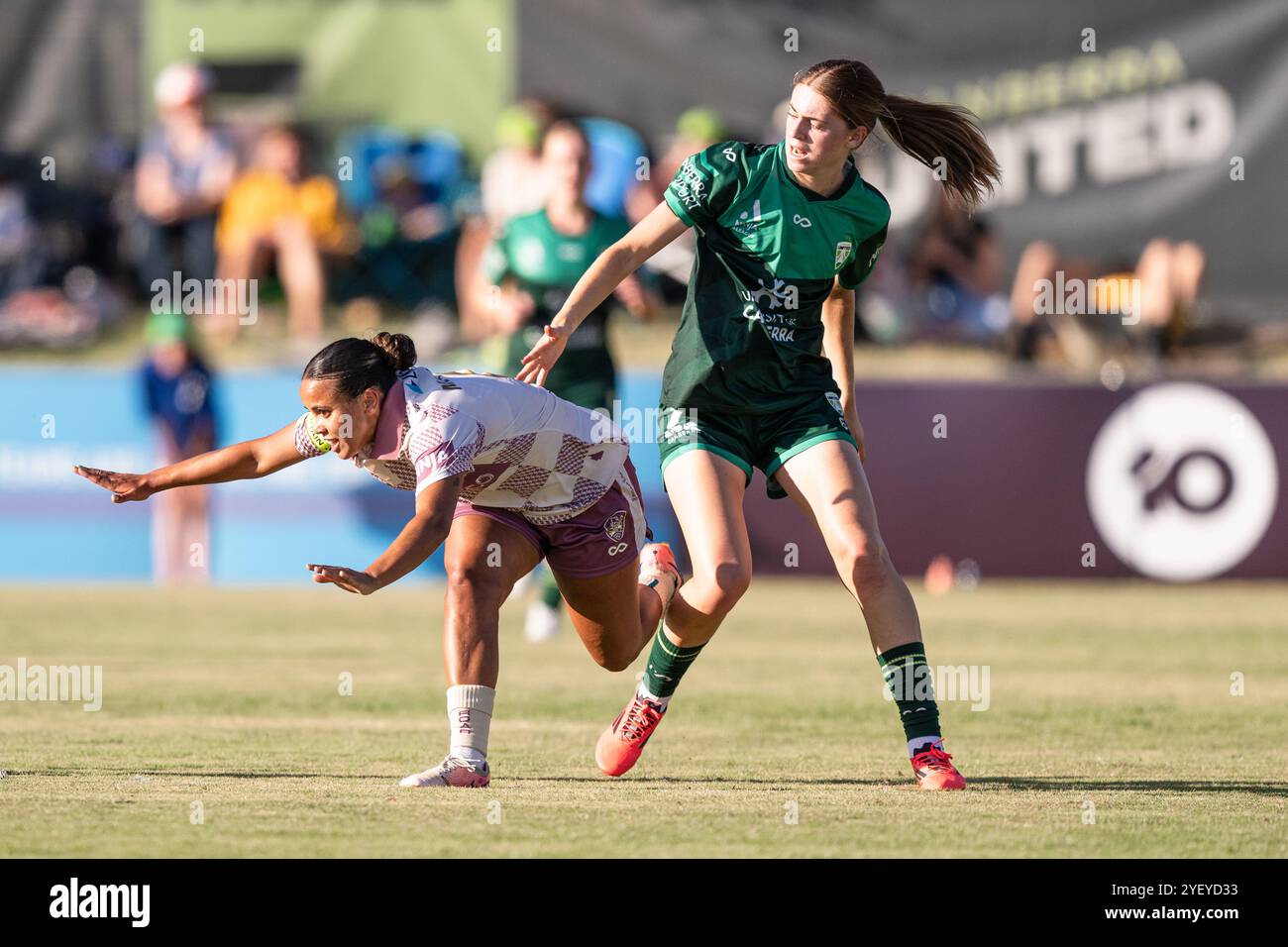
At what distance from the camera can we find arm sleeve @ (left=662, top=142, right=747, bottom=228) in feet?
24.1

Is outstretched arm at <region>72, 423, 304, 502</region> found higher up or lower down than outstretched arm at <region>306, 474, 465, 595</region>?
higher up

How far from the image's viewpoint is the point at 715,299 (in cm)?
752

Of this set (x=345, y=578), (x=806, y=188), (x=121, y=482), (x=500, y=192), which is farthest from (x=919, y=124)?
(x=500, y=192)

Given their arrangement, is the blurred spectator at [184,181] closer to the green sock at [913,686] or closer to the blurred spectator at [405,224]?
the blurred spectator at [405,224]

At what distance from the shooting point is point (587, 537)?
7.40 metres

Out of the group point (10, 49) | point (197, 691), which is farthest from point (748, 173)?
point (10, 49)

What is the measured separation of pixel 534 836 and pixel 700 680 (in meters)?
5.10

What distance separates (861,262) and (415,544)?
82.0 inches

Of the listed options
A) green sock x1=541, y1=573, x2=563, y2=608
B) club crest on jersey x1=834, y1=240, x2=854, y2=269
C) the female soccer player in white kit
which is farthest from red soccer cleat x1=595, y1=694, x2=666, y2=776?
A: green sock x1=541, y1=573, x2=563, y2=608

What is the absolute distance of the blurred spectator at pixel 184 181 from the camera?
18.3 metres

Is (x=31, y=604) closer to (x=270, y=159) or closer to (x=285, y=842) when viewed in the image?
(x=270, y=159)

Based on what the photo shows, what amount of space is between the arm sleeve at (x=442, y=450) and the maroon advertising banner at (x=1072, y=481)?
Answer: 996 cm

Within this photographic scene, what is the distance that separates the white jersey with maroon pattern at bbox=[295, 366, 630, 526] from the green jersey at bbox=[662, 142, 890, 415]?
0.44 meters

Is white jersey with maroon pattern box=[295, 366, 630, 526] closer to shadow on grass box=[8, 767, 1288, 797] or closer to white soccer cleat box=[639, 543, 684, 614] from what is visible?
white soccer cleat box=[639, 543, 684, 614]
